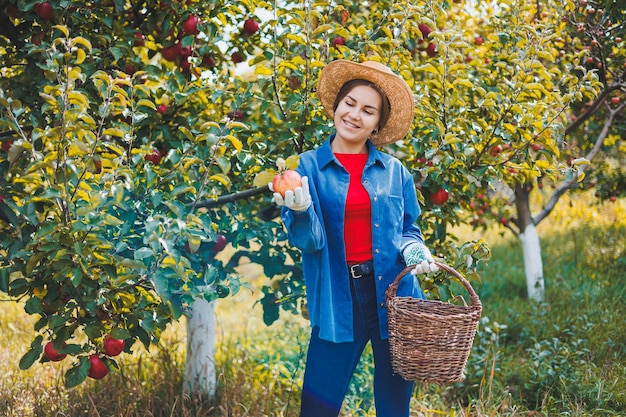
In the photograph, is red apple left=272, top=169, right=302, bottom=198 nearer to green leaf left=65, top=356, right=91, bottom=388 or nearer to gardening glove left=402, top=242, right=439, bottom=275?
gardening glove left=402, top=242, right=439, bottom=275

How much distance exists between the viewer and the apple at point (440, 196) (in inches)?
103

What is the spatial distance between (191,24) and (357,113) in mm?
914

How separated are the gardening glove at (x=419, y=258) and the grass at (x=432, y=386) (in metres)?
0.83

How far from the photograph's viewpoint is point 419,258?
202 centimetres

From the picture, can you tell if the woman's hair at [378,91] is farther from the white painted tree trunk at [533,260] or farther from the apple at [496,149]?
the white painted tree trunk at [533,260]

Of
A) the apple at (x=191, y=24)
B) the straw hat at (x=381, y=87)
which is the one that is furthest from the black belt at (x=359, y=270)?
the apple at (x=191, y=24)

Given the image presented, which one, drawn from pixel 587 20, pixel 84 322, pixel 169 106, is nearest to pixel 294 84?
A: pixel 169 106

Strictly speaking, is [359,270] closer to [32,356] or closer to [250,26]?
[32,356]

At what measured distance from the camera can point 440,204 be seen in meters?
2.69

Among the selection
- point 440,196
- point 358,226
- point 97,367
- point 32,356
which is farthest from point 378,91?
point 32,356

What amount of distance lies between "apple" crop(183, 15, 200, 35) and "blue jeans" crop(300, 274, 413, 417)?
4.06 feet

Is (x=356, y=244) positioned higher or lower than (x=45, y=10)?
lower

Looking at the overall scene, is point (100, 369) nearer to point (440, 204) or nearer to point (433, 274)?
point (433, 274)

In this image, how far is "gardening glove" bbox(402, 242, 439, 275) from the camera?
1.97m
